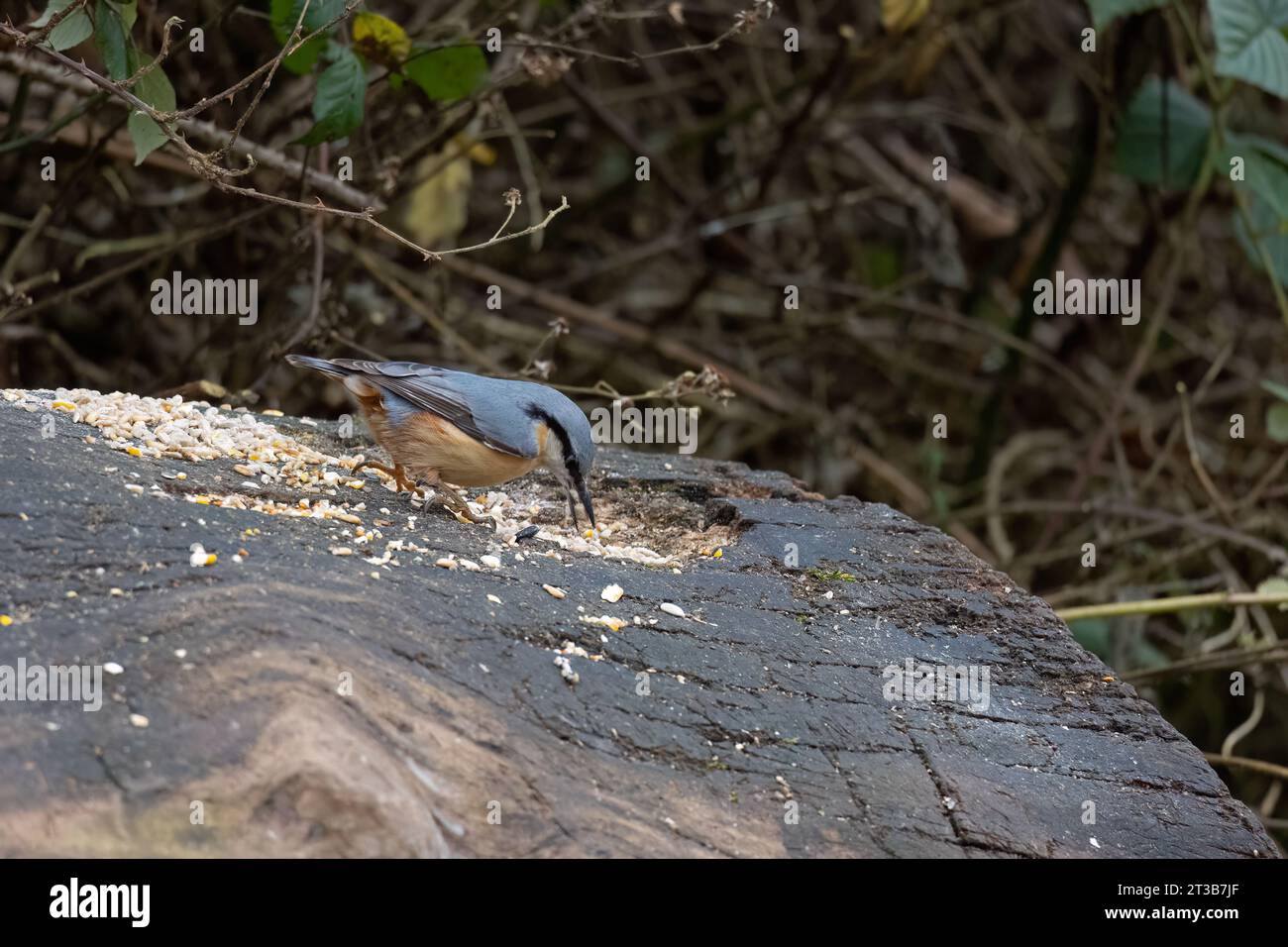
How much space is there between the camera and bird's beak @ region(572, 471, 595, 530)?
3.84m

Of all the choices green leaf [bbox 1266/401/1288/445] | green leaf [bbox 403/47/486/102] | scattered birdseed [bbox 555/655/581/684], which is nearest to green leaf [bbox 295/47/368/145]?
green leaf [bbox 403/47/486/102]

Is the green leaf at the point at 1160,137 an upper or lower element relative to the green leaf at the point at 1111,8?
lower

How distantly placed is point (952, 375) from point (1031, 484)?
1183 millimetres

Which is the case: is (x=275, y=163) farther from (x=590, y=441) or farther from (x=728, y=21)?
(x=728, y=21)

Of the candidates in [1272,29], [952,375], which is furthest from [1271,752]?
[1272,29]

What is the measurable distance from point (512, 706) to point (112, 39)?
2.30m

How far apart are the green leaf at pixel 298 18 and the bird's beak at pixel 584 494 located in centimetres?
145

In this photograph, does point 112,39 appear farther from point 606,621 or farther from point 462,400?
point 606,621

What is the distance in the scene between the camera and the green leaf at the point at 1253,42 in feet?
16.1

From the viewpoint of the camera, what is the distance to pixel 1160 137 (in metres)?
6.10

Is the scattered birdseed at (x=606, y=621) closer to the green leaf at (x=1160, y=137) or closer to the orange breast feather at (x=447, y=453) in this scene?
the orange breast feather at (x=447, y=453)

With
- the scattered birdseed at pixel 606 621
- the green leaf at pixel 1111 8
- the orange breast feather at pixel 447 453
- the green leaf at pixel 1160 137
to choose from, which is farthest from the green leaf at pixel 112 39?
the green leaf at pixel 1160 137

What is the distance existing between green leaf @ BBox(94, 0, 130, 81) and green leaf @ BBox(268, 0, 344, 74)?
1.50 ft

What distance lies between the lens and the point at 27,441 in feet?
10.0
